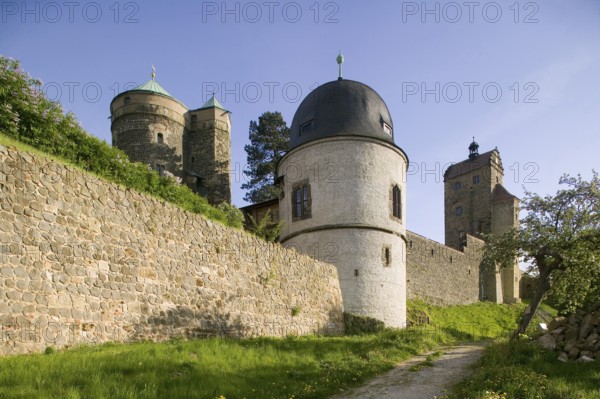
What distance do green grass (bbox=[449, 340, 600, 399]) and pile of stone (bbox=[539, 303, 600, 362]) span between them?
1.14ft

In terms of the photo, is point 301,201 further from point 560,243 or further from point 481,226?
point 481,226

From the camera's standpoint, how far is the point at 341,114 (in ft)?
71.6

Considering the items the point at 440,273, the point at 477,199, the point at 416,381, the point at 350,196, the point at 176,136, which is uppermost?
the point at 176,136

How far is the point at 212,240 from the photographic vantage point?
1398 centimetres

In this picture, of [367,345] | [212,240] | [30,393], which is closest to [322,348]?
[367,345]

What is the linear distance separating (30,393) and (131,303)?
4656 mm

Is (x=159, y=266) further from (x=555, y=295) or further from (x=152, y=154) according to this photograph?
(x=152, y=154)

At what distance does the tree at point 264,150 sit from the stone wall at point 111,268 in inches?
952

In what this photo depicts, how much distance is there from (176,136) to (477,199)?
114 ft

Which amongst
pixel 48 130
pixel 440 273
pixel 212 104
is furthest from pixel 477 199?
pixel 48 130

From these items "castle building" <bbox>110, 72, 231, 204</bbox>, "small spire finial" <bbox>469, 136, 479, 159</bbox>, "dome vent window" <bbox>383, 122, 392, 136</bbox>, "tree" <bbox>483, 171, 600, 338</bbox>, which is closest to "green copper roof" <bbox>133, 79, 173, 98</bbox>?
"castle building" <bbox>110, 72, 231, 204</bbox>

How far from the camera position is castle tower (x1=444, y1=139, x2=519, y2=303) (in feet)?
170

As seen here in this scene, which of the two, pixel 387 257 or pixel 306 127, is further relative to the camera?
pixel 306 127

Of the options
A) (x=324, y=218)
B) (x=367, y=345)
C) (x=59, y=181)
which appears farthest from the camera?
(x=324, y=218)
